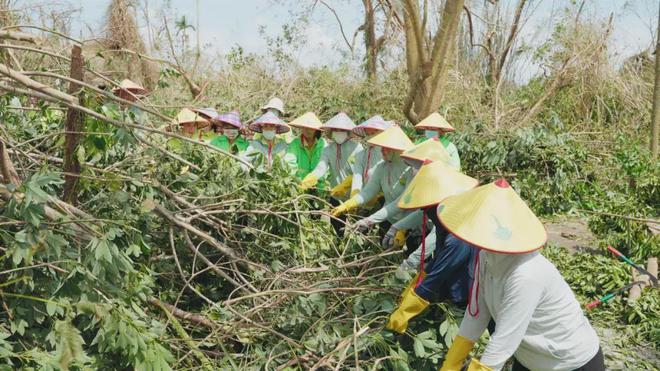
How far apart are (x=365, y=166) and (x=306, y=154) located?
0.90 metres

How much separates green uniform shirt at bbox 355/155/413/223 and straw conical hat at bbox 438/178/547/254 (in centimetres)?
169

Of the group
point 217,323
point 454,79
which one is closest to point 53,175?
point 217,323

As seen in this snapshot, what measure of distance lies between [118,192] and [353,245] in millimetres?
1568

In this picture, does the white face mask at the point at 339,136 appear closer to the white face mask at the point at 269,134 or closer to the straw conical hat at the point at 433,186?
the white face mask at the point at 269,134

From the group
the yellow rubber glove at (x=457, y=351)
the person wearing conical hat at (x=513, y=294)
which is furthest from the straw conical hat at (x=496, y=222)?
the yellow rubber glove at (x=457, y=351)

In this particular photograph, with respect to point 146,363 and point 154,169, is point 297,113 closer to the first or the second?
point 154,169

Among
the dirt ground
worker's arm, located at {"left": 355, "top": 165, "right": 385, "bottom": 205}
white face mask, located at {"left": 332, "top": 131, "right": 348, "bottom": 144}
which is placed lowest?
the dirt ground

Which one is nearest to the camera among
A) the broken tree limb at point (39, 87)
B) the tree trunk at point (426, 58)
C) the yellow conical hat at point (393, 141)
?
the broken tree limb at point (39, 87)

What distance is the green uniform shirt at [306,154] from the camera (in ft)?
18.1

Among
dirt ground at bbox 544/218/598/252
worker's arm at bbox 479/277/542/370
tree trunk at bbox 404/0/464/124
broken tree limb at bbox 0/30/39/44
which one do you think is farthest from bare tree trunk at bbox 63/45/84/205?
tree trunk at bbox 404/0/464/124

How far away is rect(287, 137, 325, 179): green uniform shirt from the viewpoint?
5516 millimetres

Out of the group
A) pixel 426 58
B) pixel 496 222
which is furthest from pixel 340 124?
pixel 496 222

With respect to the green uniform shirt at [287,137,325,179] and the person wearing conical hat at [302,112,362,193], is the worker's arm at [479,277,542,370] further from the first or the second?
the green uniform shirt at [287,137,325,179]

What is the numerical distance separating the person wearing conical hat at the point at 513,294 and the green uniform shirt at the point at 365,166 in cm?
247
